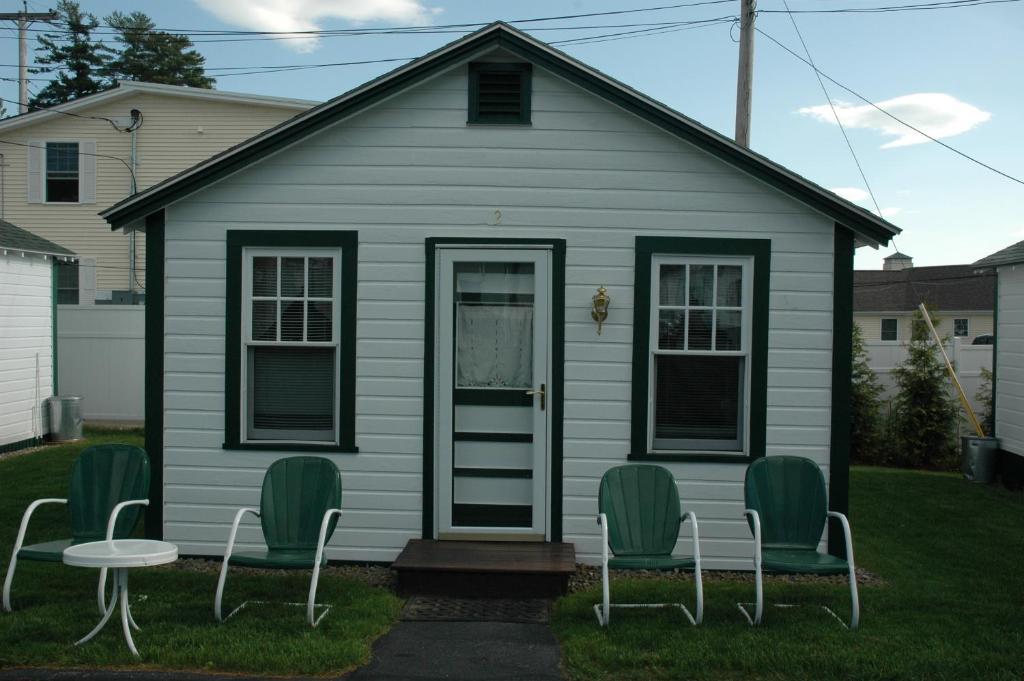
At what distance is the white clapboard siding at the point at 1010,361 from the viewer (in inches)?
440

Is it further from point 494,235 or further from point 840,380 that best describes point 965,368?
point 494,235

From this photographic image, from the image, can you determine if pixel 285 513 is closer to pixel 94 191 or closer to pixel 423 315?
pixel 423 315

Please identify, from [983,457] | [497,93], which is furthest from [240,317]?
[983,457]

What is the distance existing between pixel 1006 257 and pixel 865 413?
10.6ft

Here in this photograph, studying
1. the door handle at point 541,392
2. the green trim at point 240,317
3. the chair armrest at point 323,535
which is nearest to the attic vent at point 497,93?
the green trim at point 240,317

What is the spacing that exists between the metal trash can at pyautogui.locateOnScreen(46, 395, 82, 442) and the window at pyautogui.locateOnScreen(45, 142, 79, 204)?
256 inches

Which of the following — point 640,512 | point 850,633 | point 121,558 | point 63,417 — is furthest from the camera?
point 63,417

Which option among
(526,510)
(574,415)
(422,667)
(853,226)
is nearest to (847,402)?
(853,226)

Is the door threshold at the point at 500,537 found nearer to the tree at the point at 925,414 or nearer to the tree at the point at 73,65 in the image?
the tree at the point at 925,414

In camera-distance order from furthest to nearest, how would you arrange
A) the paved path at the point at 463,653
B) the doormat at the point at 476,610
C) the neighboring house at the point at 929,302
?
the neighboring house at the point at 929,302, the doormat at the point at 476,610, the paved path at the point at 463,653

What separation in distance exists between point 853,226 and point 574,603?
3.39m

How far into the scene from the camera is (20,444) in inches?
507

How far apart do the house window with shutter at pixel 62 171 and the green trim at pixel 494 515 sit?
14.4 meters

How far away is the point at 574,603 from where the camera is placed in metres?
5.99
